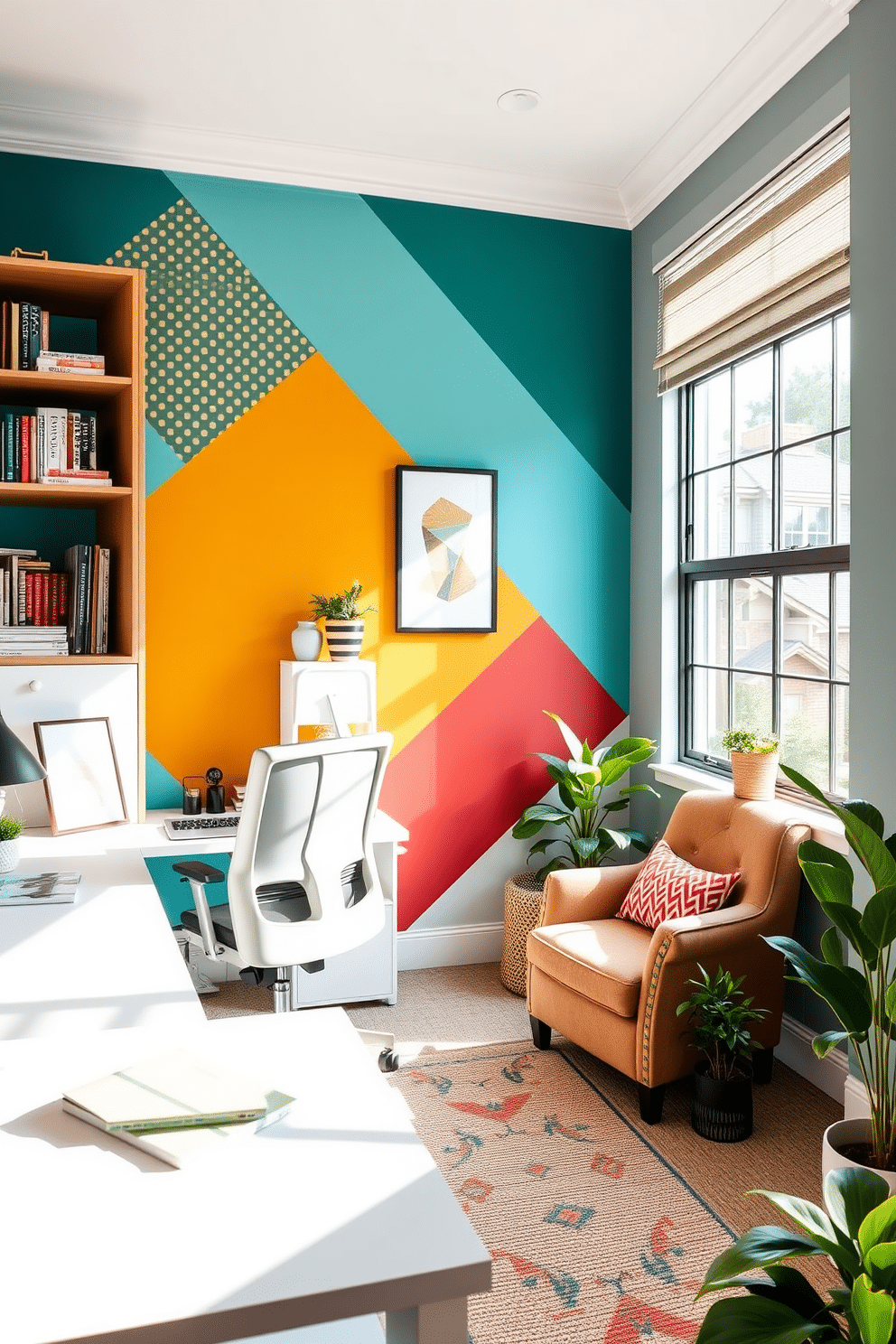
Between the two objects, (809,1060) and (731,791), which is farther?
(731,791)

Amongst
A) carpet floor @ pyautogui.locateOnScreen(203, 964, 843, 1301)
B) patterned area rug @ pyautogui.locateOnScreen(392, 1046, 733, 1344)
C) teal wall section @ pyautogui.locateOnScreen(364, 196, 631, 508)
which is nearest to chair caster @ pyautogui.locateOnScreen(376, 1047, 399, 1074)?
patterned area rug @ pyautogui.locateOnScreen(392, 1046, 733, 1344)

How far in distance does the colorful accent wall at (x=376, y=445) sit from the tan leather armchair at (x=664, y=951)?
905mm

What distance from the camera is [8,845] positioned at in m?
2.49

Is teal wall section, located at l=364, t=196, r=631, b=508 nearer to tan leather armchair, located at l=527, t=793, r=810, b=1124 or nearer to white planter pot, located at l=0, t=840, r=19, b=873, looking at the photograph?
tan leather armchair, located at l=527, t=793, r=810, b=1124

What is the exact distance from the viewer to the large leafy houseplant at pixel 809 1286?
1.28 m

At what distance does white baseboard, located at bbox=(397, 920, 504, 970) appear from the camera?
391cm

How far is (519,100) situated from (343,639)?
1905 mm

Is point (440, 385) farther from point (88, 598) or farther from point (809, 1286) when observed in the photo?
point (809, 1286)

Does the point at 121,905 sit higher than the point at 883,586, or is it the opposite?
the point at 883,586

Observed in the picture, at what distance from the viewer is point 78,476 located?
10.3 ft

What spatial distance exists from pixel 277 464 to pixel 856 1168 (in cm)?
293

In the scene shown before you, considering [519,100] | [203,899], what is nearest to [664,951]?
[203,899]

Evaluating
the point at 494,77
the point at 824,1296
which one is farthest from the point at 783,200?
the point at 824,1296

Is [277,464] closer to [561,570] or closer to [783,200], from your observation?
[561,570]
